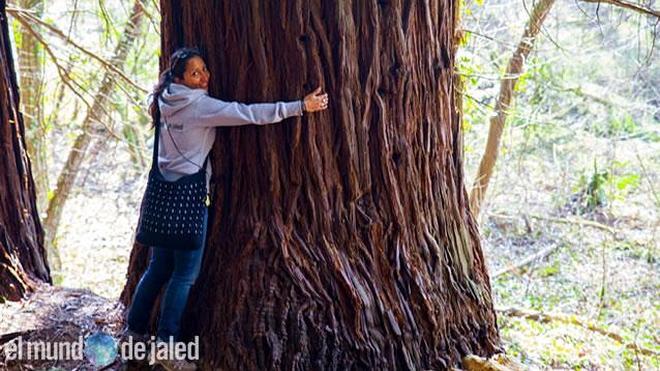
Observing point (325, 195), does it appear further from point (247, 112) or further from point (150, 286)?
point (150, 286)

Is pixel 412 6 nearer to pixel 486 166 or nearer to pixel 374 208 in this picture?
pixel 374 208

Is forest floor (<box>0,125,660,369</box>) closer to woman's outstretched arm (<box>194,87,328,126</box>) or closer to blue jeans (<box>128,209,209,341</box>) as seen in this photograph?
blue jeans (<box>128,209,209,341</box>)

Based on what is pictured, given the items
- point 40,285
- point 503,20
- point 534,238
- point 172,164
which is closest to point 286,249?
point 172,164

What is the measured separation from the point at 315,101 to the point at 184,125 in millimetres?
589

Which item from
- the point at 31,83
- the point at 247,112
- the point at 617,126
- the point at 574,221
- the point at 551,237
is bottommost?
the point at 551,237

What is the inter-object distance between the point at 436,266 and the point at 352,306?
50cm

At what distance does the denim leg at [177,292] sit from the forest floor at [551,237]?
4193 millimetres

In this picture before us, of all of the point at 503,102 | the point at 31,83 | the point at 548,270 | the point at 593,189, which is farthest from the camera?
the point at 593,189

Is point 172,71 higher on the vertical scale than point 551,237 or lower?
higher

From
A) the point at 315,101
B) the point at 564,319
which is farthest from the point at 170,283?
the point at 564,319

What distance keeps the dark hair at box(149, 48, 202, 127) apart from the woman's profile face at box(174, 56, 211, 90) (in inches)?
0.6

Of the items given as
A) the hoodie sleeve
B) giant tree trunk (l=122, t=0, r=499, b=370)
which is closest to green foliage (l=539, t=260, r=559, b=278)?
giant tree trunk (l=122, t=0, r=499, b=370)

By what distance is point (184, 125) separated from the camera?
2934 mm

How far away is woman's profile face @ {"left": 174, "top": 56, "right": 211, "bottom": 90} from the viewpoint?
114 inches
